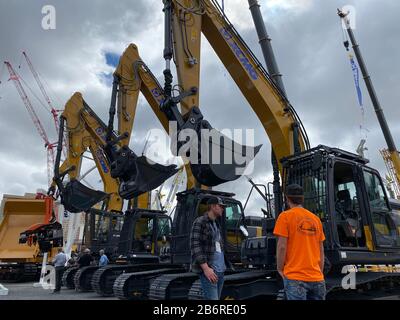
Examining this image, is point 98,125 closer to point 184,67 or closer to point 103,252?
point 103,252

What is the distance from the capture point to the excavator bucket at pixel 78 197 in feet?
48.4

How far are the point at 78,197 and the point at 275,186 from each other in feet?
30.0

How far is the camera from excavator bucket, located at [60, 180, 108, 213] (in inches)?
581

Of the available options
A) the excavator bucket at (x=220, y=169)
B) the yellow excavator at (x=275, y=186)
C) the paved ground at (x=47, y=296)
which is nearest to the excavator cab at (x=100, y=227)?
the paved ground at (x=47, y=296)

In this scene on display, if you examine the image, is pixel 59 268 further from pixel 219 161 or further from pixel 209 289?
pixel 209 289

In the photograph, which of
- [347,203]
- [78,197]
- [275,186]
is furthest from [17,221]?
[347,203]

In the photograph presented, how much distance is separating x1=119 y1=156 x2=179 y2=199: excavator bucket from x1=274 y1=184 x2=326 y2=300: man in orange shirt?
614cm

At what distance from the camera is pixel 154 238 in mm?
13094

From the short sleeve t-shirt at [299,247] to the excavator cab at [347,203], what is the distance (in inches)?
92.0

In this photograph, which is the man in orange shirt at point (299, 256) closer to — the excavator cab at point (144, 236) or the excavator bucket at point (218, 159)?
the excavator bucket at point (218, 159)
